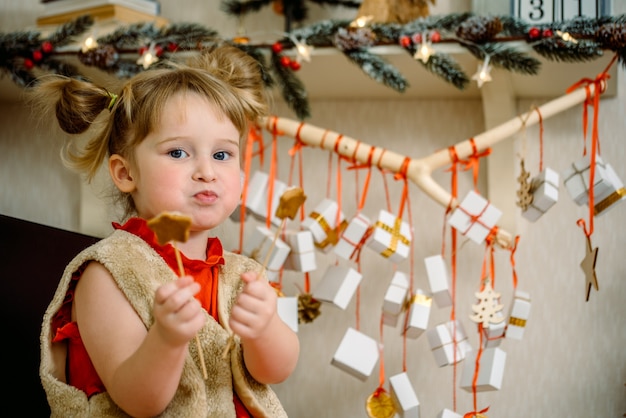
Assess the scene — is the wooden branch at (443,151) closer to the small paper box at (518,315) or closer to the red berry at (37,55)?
the small paper box at (518,315)

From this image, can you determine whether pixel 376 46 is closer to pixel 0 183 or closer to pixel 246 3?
pixel 246 3

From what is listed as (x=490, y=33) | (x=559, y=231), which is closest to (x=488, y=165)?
(x=559, y=231)

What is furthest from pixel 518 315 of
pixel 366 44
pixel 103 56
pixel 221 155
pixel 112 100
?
pixel 103 56

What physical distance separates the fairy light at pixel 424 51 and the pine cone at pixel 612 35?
245 mm

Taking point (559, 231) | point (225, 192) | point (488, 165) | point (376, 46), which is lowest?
point (559, 231)

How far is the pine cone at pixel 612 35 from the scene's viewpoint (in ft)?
3.72

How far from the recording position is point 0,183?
187cm

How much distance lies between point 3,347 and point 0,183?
0.94 m

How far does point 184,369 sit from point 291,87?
24.6 inches

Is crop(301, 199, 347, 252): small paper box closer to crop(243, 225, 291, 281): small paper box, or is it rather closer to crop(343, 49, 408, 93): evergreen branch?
crop(243, 225, 291, 281): small paper box

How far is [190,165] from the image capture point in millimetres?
832

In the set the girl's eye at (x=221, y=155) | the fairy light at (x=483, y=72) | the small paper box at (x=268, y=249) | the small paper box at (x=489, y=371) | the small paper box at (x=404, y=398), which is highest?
the fairy light at (x=483, y=72)

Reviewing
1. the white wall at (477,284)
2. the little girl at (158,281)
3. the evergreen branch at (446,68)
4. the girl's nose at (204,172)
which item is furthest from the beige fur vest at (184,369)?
the white wall at (477,284)

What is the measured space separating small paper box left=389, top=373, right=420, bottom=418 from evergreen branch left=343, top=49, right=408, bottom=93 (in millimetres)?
459
